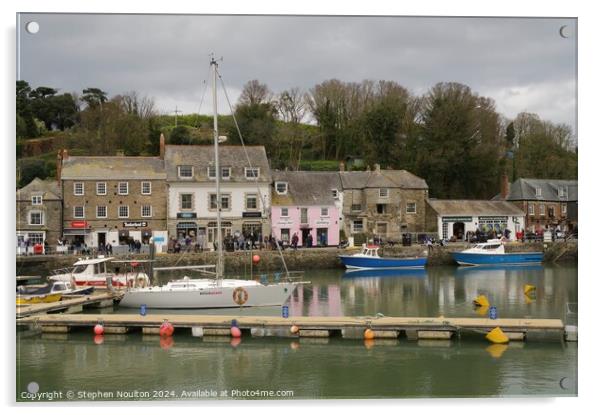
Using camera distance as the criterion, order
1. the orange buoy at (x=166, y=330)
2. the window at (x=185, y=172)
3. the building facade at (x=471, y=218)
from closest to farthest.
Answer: the orange buoy at (x=166, y=330)
the window at (x=185, y=172)
the building facade at (x=471, y=218)

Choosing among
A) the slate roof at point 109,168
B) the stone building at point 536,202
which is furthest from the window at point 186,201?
the stone building at point 536,202

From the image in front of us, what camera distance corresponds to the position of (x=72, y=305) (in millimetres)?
21109

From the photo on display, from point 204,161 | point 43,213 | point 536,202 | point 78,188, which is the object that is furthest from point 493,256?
point 43,213

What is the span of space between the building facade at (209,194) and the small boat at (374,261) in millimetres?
4986

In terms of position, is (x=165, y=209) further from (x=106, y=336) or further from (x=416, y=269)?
(x=106, y=336)

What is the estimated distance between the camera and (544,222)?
1714 inches

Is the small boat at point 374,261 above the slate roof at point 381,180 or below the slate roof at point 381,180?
below

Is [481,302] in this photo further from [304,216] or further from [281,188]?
[281,188]

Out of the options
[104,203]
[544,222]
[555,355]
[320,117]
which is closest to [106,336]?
[555,355]

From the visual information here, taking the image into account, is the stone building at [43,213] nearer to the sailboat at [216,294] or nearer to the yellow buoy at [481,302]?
the sailboat at [216,294]

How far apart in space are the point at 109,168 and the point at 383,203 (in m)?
16.5

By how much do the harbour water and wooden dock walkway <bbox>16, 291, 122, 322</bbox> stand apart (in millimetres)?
1720

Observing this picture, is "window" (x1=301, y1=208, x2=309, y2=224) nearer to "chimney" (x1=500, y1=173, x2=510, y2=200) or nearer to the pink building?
the pink building

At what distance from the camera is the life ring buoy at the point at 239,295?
20.5 m
